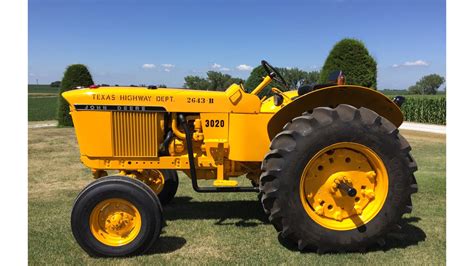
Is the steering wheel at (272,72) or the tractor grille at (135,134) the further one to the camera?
the steering wheel at (272,72)

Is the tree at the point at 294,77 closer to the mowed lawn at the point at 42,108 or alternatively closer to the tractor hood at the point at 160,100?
the tractor hood at the point at 160,100

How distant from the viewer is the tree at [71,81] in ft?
56.7

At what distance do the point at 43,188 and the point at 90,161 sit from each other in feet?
9.34

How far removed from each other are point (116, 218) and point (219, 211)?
5.74 feet

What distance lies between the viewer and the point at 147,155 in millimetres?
4371

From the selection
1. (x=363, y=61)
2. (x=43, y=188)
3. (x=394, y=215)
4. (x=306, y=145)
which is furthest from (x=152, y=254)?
(x=363, y=61)

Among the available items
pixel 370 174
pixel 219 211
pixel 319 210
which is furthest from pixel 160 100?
pixel 370 174

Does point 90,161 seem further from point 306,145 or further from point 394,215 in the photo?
point 394,215

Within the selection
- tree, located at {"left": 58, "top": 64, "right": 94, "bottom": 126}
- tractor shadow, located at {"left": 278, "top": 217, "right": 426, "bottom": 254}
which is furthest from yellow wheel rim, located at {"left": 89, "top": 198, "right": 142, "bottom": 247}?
tree, located at {"left": 58, "top": 64, "right": 94, "bottom": 126}

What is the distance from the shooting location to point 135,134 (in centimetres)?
431

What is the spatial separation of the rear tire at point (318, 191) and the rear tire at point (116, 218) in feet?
3.70

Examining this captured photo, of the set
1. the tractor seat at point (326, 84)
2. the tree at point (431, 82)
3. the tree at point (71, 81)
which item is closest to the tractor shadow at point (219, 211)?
the tractor seat at point (326, 84)

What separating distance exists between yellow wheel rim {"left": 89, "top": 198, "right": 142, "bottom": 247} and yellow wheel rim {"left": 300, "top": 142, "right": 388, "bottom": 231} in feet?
5.54

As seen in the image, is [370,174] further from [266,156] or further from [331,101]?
[266,156]
